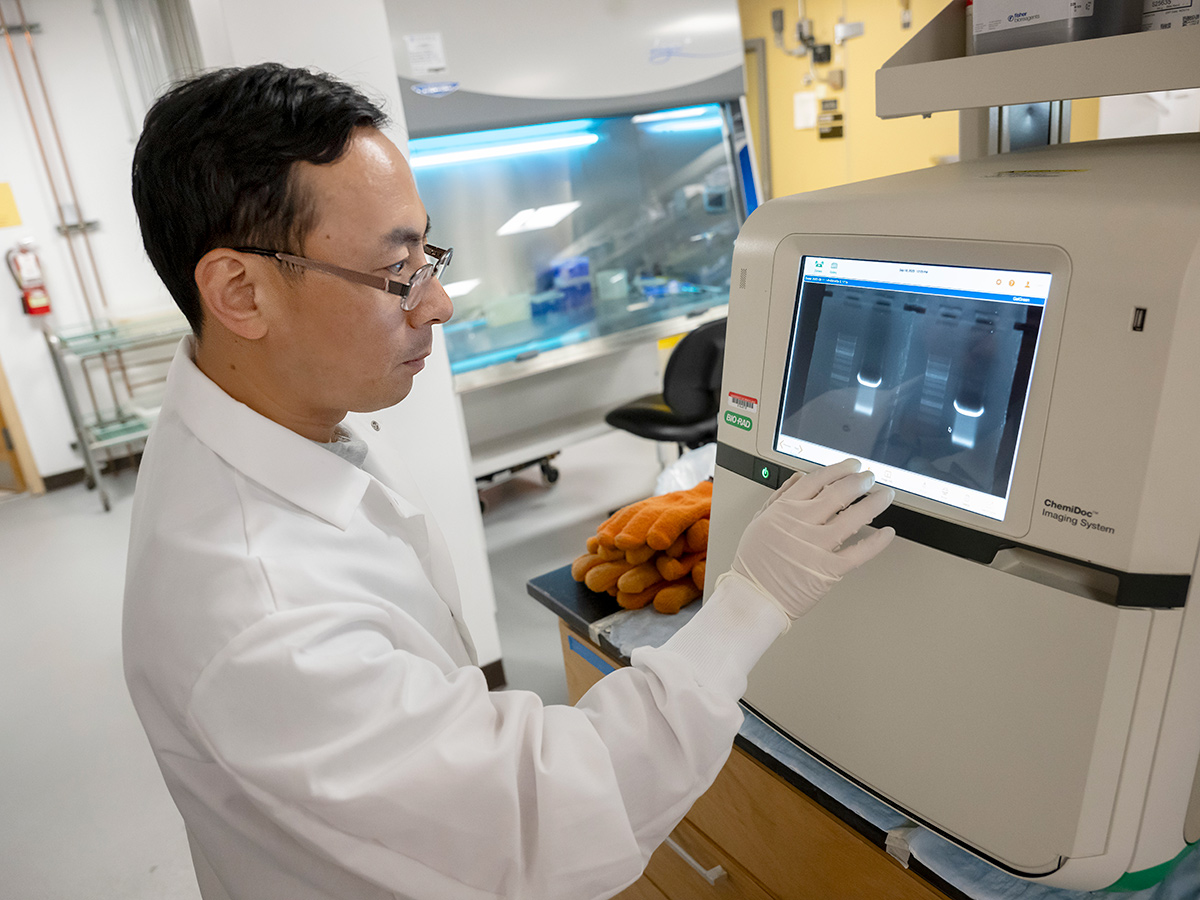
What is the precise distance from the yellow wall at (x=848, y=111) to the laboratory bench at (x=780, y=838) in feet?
12.5

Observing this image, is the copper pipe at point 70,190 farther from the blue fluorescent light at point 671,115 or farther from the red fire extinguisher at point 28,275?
the blue fluorescent light at point 671,115

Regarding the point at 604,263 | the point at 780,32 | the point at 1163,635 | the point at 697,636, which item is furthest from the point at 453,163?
the point at 780,32

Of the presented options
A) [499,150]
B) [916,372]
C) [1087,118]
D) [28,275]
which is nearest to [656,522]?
[916,372]

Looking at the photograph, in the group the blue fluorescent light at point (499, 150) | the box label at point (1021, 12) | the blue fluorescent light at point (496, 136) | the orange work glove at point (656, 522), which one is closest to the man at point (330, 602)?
the orange work glove at point (656, 522)

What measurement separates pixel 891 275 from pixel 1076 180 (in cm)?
16

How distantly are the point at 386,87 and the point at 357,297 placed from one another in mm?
1418

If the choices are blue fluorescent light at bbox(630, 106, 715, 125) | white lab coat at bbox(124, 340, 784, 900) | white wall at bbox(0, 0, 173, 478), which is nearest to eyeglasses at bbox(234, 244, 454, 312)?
white lab coat at bbox(124, 340, 784, 900)

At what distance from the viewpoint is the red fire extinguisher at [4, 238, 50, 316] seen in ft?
13.9

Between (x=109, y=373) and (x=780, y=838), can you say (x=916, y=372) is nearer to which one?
(x=780, y=838)

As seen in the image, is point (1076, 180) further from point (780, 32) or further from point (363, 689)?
point (780, 32)

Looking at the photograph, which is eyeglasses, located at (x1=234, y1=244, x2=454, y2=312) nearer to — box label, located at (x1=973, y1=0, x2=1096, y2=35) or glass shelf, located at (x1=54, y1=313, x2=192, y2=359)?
box label, located at (x1=973, y1=0, x2=1096, y2=35)

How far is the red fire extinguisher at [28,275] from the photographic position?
423 centimetres

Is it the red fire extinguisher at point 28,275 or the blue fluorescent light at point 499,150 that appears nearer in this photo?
the blue fluorescent light at point 499,150

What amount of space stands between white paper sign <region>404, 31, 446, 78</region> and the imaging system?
1.62 metres
